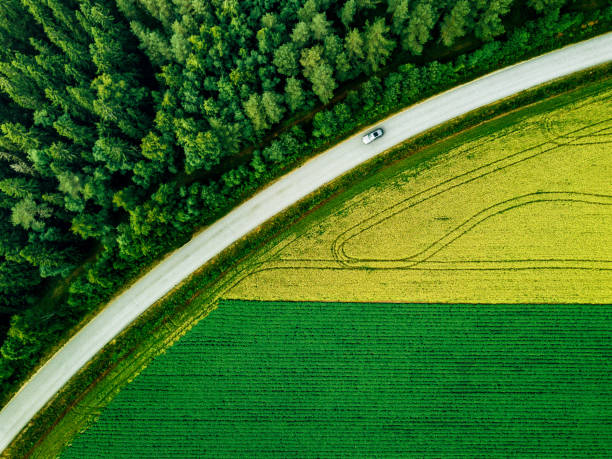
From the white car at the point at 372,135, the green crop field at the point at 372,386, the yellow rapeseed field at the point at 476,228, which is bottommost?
the green crop field at the point at 372,386

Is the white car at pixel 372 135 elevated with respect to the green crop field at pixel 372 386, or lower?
elevated

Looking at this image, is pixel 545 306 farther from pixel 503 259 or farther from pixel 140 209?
pixel 140 209

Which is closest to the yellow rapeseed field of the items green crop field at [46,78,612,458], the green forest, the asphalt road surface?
green crop field at [46,78,612,458]

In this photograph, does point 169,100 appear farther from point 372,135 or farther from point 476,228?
point 476,228

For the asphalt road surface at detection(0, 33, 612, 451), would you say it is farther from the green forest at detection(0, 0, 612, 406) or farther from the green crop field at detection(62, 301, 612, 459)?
the green crop field at detection(62, 301, 612, 459)

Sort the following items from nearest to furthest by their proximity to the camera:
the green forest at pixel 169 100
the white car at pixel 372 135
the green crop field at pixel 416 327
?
the green forest at pixel 169 100
the green crop field at pixel 416 327
the white car at pixel 372 135

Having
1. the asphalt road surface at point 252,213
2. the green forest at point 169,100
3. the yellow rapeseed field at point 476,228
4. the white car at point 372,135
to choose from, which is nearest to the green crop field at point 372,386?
the yellow rapeseed field at point 476,228

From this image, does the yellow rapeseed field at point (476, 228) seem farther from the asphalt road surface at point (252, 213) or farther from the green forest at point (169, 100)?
the green forest at point (169, 100)
